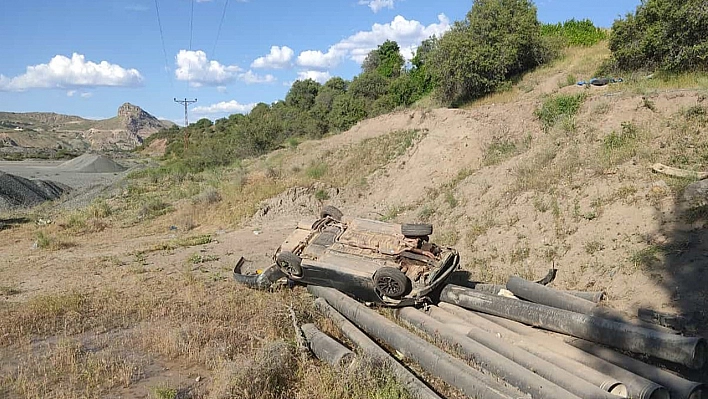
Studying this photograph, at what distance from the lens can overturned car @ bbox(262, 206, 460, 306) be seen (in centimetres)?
673

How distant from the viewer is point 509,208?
Result: 10492 millimetres

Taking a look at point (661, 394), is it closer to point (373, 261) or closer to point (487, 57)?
point (373, 261)

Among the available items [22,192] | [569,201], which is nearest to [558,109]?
[569,201]

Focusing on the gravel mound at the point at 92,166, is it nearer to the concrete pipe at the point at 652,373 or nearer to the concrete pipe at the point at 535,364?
the concrete pipe at the point at 535,364

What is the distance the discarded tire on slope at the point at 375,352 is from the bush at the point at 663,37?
14.1 m

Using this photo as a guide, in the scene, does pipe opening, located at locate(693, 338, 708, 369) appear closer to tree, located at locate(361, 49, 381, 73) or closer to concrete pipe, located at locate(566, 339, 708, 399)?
concrete pipe, located at locate(566, 339, 708, 399)

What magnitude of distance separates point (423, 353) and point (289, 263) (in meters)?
2.99

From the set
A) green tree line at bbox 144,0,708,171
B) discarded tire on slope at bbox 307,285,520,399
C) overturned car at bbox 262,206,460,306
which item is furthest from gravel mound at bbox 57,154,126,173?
discarded tire on slope at bbox 307,285,520,399

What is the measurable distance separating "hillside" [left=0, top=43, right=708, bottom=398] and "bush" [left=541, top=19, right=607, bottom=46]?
909 cm

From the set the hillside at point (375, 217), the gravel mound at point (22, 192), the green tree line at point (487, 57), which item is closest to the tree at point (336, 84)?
the green tree line at point (487, 57)

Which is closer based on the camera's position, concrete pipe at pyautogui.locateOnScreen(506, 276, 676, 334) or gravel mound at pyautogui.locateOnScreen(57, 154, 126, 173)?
concrete pipe at pyautogui.locateOnScreen(506, 276, 676, 334)

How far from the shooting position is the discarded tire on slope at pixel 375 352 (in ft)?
16.1

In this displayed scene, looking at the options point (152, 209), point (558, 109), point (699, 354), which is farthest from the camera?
point (152, 209)

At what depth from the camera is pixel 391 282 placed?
261 inches
